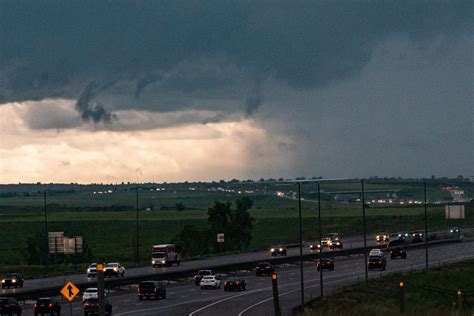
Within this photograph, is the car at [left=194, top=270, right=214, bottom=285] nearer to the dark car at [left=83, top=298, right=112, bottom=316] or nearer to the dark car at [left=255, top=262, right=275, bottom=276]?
the dark car at [left=255, top=262, right=275, bottom=276]

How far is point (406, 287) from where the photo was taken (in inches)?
4395

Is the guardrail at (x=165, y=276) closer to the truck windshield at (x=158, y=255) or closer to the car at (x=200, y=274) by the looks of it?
the car at (x=200, y=274)

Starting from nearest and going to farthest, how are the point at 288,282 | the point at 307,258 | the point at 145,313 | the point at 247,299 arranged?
the point at 145,313 → the point at 247,299 → the point at 288,282 → the point at 307,258

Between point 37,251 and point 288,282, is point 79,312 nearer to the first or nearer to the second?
point 288,282

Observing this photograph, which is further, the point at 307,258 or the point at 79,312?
the point at 307,258

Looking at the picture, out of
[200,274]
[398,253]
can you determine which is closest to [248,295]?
[200,274]

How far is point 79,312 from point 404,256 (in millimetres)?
90213

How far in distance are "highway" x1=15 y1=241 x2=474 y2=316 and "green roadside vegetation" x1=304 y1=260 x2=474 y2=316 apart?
12.4 ft

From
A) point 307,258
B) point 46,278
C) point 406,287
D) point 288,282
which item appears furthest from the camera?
point 307,258

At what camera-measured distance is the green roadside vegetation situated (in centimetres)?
9209

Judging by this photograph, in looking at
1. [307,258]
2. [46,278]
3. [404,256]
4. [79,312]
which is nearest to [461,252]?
[404,256]

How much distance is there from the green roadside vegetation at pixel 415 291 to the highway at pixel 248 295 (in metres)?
3.77

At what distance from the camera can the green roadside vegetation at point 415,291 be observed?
9209 cm

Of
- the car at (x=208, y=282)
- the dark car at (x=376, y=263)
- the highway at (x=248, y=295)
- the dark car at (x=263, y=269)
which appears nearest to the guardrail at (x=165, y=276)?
the highway at (x=248, y=295)
